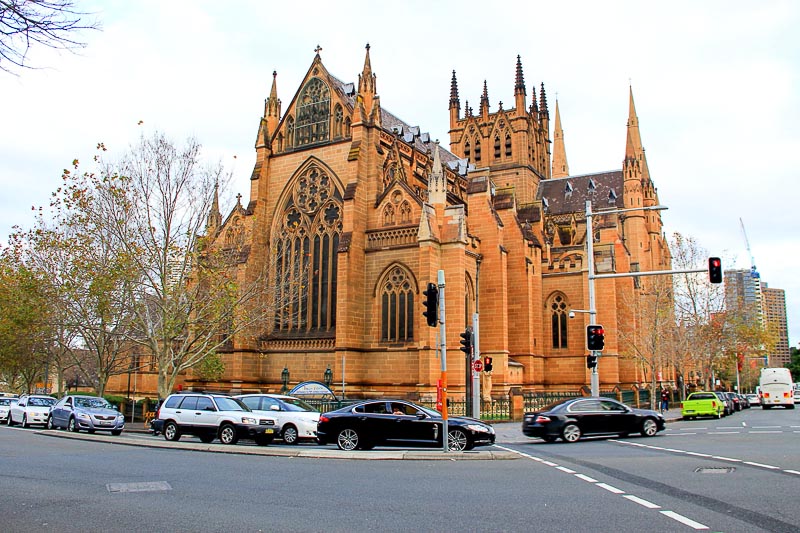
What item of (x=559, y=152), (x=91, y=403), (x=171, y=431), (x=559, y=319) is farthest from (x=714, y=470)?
(x=559, y=152)

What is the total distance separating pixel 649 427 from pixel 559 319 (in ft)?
80.7

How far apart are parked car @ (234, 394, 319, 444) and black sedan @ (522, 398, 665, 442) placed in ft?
21.4

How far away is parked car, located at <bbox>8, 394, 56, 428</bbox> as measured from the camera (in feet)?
94.5

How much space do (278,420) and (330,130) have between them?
21801 mm

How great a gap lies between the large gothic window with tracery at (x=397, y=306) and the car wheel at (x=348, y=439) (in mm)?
17168

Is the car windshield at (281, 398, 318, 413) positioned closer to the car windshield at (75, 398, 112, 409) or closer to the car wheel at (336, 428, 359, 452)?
the car wheel at (336, 428, 359, 452)

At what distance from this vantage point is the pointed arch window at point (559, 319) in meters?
46.2

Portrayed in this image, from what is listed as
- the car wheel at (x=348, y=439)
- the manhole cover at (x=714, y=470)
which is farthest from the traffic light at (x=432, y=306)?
the manhole cover at (x=714, y=470)

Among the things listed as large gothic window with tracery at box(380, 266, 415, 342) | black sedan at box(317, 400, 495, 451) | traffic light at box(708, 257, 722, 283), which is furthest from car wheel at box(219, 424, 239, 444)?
large gothic window with tracery at box(380, 266, 415, 342)

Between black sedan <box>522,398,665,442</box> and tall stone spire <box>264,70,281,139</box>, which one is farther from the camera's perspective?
tall stone spire <box>264,70,281,139</box>

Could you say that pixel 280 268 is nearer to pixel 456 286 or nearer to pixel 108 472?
pixel 456 286

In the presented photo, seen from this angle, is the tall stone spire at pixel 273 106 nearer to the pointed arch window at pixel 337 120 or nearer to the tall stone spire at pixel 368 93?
the pointed arch window at pixel 337 120

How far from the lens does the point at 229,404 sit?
A: 20469 mm

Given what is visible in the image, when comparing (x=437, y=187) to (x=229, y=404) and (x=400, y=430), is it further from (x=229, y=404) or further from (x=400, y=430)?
(x=400, y=430)
